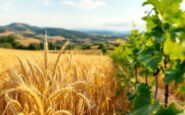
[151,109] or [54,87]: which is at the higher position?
[151,109]

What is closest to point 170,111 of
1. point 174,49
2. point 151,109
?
point 151,109

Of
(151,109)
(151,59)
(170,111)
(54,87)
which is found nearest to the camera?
(170,111)

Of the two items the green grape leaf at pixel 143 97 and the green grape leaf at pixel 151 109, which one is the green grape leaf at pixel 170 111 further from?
the green grape leaf at pixel 143 97

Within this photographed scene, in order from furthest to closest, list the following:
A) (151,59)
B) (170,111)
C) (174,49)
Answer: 1. (151,59)
2. (170,111)
3. (174,49)

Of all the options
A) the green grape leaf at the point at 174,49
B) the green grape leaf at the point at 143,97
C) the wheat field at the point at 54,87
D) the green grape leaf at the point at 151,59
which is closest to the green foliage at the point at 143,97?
the green grape leaf at the point at 143,97

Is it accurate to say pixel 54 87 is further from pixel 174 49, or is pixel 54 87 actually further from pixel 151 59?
pixel 174 49

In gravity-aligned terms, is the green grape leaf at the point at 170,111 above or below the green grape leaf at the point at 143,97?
above

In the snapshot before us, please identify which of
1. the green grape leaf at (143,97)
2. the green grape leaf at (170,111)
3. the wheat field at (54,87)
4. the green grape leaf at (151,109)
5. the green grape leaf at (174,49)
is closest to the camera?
the green grape leaf at (174,49)

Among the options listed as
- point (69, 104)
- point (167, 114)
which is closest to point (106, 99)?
point (69, 104)

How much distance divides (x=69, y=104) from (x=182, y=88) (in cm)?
172

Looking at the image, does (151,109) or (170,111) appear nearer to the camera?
(170,111)

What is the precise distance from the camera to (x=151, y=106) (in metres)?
1.08

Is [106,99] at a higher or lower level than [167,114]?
lower

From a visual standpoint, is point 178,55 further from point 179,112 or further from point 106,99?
point 106,99
